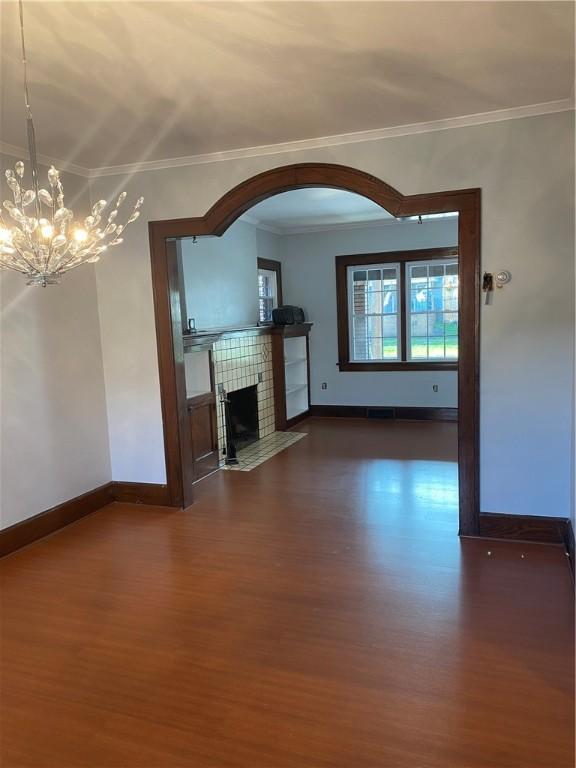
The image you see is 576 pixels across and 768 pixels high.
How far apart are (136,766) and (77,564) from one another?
1.84m

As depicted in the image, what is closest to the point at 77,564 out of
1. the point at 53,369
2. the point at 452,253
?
the point at 53,369

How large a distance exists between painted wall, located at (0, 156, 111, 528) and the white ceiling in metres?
2.33

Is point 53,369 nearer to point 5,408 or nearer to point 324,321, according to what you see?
point 5,408

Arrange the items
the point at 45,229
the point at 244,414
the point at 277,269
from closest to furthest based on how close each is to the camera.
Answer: the point at 45,229 → the point at 244,414 → the point at 277,269

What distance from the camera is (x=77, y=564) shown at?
11.8 feet

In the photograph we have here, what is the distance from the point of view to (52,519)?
413 centimetres

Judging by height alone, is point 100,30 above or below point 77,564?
above

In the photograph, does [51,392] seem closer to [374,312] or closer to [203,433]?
[203,433]

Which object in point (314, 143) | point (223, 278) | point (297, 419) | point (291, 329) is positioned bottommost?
point (297, 419)

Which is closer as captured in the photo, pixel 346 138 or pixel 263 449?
pixel 346 138

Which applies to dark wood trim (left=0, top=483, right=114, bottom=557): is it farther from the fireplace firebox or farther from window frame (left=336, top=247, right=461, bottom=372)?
window frame (left=336, top=247, right=461, bottom=372)

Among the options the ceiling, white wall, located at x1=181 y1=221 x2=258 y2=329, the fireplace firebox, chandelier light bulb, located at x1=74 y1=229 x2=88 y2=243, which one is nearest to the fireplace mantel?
white wall, located at x1=181 y1=221 x2=258 y2=329

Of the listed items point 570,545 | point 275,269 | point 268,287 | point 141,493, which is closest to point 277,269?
point 275,269

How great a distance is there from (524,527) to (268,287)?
5235 millimetres
